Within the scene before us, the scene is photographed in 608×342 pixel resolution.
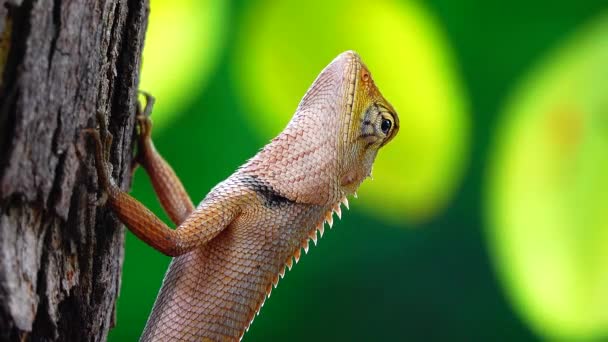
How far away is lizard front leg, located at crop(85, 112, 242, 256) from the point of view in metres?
2.16

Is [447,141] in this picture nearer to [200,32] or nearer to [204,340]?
[200,32]

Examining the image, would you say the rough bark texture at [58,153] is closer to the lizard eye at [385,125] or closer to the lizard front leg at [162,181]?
the lizard front leg at [162,181]

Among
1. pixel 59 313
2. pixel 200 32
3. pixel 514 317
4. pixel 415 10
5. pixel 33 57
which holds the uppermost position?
pixel 415 10

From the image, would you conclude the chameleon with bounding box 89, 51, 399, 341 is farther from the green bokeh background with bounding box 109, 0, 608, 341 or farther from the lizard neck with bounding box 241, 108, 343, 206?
the green bokeh background with bounding box 109, 0, 608, 341

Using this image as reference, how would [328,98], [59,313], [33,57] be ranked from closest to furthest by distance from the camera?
[33,57] < [59,313] < [328,98]

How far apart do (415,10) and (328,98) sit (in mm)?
2985

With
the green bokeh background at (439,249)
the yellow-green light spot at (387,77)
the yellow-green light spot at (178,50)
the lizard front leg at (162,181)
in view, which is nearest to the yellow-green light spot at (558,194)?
the green bokeh background at (439,249)

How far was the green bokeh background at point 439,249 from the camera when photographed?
18.4 feet

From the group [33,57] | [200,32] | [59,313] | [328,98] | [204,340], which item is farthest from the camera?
[200,32]

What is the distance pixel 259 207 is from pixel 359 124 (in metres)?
0.61

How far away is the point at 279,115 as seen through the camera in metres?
5.52

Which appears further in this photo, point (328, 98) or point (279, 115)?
point (279, 115)

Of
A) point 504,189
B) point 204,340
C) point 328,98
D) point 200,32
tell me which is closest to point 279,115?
point 200,32

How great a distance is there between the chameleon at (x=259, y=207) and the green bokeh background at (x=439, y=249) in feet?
8.21
